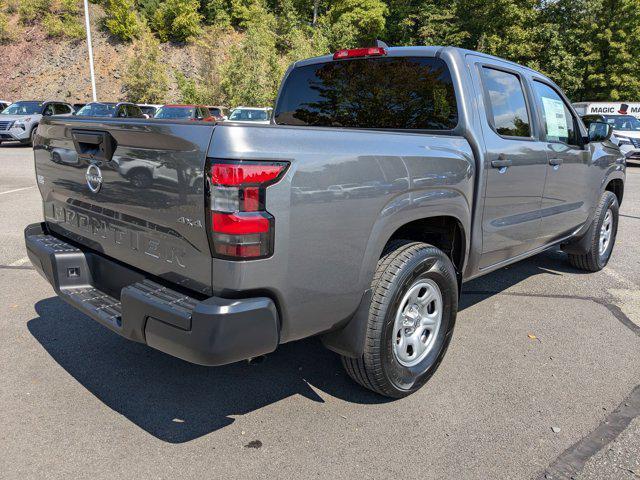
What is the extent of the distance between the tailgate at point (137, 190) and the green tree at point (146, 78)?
35.4 metres

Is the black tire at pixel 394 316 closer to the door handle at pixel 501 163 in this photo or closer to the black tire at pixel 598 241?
the door handle at pixel 501 163

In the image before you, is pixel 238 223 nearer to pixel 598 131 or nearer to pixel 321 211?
pixel 321 211

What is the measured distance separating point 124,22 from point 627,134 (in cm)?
3705

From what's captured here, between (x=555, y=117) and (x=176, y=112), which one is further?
(x=176, y=112)

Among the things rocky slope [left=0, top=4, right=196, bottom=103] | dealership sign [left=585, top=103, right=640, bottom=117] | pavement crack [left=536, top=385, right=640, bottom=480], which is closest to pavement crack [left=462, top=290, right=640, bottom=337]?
pavement crack [left=536, top=385, right=640, bottom=480]

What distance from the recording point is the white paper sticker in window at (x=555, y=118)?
4.29m

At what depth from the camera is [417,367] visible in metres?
3.10

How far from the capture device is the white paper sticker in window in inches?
169

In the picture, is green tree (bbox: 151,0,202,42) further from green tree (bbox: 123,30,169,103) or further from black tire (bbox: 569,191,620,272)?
black tire (bbox: 569,191,620,272)

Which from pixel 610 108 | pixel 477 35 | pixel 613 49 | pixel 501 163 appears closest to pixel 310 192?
pixel 501 163

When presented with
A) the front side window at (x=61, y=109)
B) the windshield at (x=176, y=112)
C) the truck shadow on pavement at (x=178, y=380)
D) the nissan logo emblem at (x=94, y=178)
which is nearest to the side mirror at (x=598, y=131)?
the truck shadow on pavement at (x=178, y=380)

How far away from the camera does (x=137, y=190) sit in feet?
7.95

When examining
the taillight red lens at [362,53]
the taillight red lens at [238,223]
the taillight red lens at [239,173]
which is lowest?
the taillight red lens at [238,223]

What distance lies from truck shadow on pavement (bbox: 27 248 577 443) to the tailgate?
862 mm
